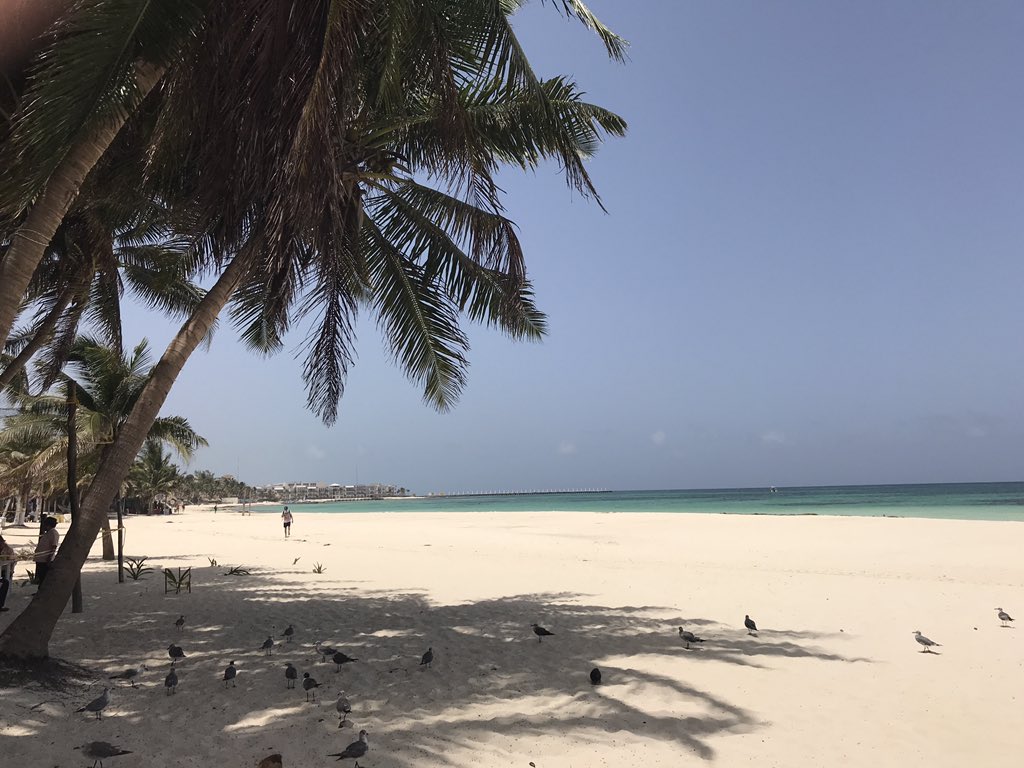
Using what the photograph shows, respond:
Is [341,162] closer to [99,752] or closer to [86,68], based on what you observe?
[86,68]

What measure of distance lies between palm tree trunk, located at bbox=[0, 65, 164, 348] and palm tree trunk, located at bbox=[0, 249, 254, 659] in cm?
183

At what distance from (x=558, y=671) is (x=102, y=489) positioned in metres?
4.67

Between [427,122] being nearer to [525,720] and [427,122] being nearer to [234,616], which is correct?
[525,720]

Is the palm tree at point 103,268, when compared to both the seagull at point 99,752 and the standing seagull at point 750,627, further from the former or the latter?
the standing seagull at point 750,627

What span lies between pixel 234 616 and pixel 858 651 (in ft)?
26.1

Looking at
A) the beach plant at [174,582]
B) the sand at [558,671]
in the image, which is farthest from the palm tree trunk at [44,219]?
the beach plant at [174,582]

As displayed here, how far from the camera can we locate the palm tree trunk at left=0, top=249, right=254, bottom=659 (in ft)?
17.3

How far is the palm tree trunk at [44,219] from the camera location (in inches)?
159

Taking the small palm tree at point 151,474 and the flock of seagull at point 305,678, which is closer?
the flock of seagull at point 305,678

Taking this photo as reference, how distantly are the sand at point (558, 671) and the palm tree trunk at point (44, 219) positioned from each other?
2932 mm

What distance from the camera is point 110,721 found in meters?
4.43

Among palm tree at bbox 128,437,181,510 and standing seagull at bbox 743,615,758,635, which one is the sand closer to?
standing seagull at bbox 743,615,758,635

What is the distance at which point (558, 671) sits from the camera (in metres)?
5.91

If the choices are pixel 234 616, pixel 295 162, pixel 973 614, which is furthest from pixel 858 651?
pixel 234 616
